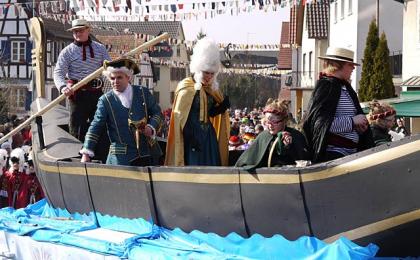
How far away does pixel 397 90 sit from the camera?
1063 inches

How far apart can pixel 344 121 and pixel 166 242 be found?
139cm

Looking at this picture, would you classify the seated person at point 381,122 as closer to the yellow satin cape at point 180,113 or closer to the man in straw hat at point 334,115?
the man in straw hat at point 334,115

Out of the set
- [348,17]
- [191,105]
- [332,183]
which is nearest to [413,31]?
[348,17]

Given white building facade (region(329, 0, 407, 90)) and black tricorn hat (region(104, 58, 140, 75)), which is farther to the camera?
white building facade (region(329, 0, 407, 90))

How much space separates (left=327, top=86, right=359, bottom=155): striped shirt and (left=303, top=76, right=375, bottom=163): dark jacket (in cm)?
5

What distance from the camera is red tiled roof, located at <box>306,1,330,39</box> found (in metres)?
37.9

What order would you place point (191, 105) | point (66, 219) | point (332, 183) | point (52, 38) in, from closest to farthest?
point (332, 183) → point (191, 105) → point (66, 219) → point (52, 38)

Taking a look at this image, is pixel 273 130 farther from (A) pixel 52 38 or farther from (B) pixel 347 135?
(A) pixel 52 38

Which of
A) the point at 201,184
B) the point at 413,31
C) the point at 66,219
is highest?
the point at 413,31

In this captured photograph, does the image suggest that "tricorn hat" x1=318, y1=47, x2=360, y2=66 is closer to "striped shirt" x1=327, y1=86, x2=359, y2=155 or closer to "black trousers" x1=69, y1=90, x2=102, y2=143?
"striped shirt" x1=327, y1=86, x2=359, y2=155

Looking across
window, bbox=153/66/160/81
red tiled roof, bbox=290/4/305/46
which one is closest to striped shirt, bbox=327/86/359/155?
red tiled roof, bbox=290/4/305/46

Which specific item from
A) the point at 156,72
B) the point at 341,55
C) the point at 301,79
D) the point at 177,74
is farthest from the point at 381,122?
the point at 177,74

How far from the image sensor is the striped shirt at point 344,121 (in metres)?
5.27

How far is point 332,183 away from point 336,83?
95 centimetres
